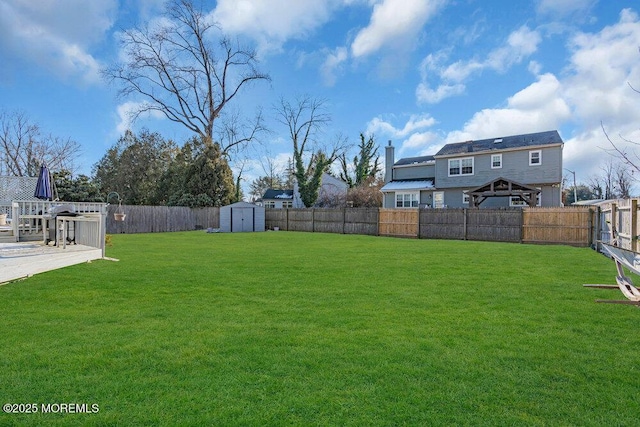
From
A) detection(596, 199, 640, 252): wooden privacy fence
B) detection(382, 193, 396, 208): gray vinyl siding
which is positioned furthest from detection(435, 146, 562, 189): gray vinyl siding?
detection(596, 199, 640, 252): wooden privacy fence

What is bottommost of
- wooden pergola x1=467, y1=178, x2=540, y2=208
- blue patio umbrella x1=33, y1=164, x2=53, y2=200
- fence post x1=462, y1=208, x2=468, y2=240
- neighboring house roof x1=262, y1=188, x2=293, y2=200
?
fence post x1=462, y1=208, x2=468, y2=240

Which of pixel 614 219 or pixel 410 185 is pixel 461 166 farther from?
pixel 614 219

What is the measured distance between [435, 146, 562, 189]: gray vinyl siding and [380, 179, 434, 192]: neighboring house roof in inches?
44.0

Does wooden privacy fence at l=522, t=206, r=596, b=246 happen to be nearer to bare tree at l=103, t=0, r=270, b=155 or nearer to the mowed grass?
the mowed grass

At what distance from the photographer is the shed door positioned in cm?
2495

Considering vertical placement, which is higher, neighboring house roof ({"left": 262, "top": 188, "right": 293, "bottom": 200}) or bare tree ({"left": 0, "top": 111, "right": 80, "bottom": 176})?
bare tree ({"left": 0, "top": 111, "right": 80, "bottom": 176})

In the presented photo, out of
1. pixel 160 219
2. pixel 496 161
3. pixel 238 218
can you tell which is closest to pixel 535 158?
pixel 496 161

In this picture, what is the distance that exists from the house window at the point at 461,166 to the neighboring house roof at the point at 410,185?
1.95 meters

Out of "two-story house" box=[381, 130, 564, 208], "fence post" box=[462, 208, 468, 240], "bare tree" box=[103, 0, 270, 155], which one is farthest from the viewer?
"bare tree" box=[103, 0, 270, 155]

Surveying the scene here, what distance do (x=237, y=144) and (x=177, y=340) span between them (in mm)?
34158

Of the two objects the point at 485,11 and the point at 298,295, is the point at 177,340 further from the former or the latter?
the point at 485,11

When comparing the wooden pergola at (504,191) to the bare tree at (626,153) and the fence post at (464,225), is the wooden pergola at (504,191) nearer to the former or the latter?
the fence post at (464,225)

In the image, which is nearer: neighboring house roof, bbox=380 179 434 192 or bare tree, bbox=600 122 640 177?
bare tree, bbox=600 122 640 177

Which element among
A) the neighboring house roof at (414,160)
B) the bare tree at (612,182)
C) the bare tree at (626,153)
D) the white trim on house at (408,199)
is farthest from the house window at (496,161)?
the bare tree at (626,153)
